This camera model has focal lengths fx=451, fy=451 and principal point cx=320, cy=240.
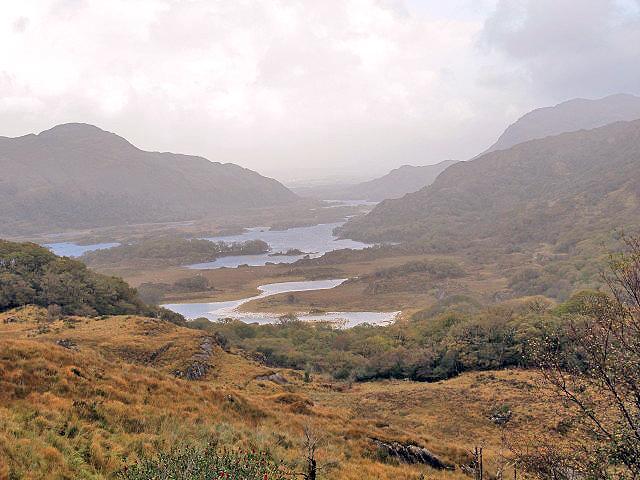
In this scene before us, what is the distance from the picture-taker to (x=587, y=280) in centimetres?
9544

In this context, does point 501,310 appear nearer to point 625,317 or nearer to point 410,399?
point 410,399

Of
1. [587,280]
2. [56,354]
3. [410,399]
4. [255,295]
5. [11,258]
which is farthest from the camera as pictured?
[255,295]

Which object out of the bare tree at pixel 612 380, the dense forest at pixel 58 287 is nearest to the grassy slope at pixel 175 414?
the bare tree at pixel 612 380

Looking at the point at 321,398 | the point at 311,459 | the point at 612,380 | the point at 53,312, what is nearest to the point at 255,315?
the point at 53,312

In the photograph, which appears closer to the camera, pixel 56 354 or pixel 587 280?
pixel 56 354

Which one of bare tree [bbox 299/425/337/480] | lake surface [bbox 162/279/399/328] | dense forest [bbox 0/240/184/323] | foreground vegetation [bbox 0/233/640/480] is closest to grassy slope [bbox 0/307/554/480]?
foreground vegetation [bbox 0/233/640/480]

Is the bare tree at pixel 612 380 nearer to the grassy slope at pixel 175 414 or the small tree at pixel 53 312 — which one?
the grassy slope at pixel 175 414

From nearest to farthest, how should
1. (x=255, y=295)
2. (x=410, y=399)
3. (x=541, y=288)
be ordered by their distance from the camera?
1. (x=410, y=399)
2. (x=541, y=288)
3. (x=255, y=295)

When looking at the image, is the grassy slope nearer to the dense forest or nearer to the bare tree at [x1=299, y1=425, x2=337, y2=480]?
the bare tree at [x1=299, y1=425, x2=337, y2=480]

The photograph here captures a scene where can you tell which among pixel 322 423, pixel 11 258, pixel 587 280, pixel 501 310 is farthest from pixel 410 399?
pixel 587 280

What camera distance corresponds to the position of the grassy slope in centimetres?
1159

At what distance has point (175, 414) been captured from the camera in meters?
16.6

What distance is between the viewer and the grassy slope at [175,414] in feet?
38.0

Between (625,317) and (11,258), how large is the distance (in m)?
68.1
